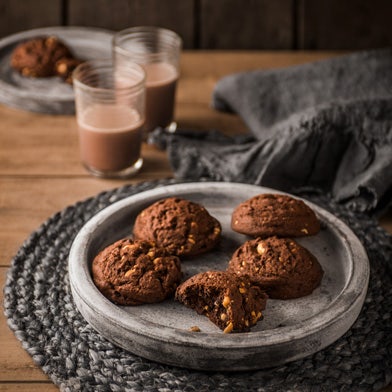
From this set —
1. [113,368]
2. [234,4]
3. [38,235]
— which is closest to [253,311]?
[113,368]

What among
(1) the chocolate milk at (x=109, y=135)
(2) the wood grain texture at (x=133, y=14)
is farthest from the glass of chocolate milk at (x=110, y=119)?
(2) the wood grain texture at (x=133, y=14)

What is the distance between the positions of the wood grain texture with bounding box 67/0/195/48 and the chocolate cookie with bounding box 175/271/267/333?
4.23 ft

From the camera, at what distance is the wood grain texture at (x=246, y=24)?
221 cm

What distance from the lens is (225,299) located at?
3.44 ft

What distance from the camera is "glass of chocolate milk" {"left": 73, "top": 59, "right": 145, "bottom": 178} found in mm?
1479

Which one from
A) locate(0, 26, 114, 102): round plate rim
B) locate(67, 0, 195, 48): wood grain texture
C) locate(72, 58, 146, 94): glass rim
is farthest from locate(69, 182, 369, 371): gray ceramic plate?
locate(67, 0, 195, 48): wood grain texture

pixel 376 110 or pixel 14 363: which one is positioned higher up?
pixel 376 110

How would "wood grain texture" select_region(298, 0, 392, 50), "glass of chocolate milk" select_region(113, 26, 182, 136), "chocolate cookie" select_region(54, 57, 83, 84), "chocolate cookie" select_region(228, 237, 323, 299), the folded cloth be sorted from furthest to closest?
1. "wood grain texture" select_region(298, 0, 392, 50)
2. "chocolate cookie" select_region(54, 57, 83, 84)
3. "glass of chocolate milk" select_region(113, 26, 182, 136)
4. the folded cloth
5. "chocolate cookie" select_region(228, 237, 323, 299)

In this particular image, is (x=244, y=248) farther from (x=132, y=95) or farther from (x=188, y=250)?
(x=132, y=95)

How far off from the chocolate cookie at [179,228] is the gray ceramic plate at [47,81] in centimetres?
56

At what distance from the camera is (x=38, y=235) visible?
4.32ft

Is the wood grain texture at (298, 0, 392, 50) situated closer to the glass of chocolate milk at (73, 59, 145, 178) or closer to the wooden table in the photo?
the wooden table

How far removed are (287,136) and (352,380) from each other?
591 millimetres

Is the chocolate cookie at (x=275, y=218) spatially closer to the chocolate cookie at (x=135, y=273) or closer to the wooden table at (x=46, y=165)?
the chocolate cookie at (x=135, y=273)
